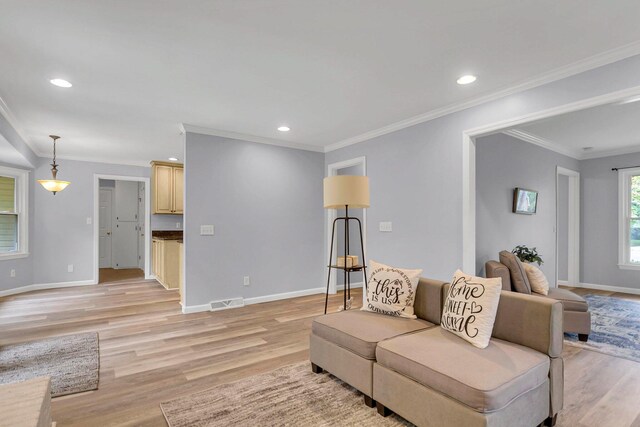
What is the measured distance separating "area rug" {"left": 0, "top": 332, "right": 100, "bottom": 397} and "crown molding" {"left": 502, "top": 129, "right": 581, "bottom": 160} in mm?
5125

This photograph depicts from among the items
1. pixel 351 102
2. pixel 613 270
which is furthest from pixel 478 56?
pixel 613 270

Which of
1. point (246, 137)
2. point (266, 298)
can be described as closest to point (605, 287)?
point (266, 298)

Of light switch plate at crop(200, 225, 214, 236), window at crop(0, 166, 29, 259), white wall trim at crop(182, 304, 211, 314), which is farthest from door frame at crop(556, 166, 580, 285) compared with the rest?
window at crop(0, 166, 29, 259)

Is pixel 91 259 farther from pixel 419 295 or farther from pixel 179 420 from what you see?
pixel 419 295

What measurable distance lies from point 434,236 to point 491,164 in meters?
1.43

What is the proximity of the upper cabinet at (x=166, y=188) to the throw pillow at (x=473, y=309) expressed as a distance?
5783mm

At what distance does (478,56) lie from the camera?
258cm

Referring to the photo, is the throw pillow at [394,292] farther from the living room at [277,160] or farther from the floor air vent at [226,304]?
the floor air vent at [226,304]

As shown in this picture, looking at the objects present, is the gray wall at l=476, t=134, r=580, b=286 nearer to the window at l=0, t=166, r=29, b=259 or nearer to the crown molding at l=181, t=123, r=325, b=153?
the crown molding at l=181, t=123, r=325, b=153

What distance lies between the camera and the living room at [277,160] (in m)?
2.17

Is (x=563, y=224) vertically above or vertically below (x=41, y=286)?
above

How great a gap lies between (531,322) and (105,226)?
9587 mm

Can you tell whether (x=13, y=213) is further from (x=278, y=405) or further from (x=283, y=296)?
(x=278, y=405)

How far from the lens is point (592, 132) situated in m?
4.74
